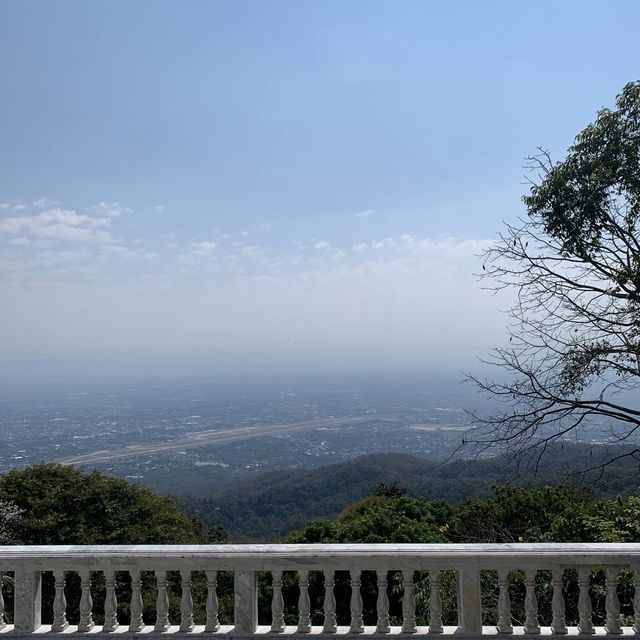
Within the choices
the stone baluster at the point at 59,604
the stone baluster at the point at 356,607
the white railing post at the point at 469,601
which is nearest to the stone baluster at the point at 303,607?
the stone baluster at the point at 356,607

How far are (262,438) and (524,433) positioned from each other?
125m

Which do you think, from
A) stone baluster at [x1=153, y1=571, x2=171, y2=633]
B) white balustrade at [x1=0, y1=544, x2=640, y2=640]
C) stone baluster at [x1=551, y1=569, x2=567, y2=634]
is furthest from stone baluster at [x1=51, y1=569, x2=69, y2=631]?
stone baluster at [x1=551, y1=569, x2=567, y2=634]

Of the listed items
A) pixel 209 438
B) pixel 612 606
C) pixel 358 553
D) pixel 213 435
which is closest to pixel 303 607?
pixel 358 553

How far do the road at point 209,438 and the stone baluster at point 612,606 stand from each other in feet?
267

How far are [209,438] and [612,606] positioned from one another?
131 metres

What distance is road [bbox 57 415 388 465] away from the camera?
293 ft

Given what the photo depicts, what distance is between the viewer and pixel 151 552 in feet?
14.0

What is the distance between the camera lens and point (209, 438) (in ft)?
421

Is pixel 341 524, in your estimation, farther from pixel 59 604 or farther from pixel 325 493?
pixel 325 493

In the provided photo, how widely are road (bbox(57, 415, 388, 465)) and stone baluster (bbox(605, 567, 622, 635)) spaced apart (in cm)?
8130

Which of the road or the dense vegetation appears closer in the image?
the dense vegetation

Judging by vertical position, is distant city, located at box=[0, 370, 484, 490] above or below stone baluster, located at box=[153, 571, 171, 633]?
below

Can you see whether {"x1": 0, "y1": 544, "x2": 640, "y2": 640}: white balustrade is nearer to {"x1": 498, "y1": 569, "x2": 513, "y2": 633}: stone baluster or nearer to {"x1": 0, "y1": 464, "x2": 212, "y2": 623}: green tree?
{"x1": 498, "y1": 569, "x2": 513, "y2": 633}: stone baluster

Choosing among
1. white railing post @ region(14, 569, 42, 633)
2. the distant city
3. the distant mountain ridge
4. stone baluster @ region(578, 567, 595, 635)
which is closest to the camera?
stone baluster @ region(578, 567, 595, 635)
